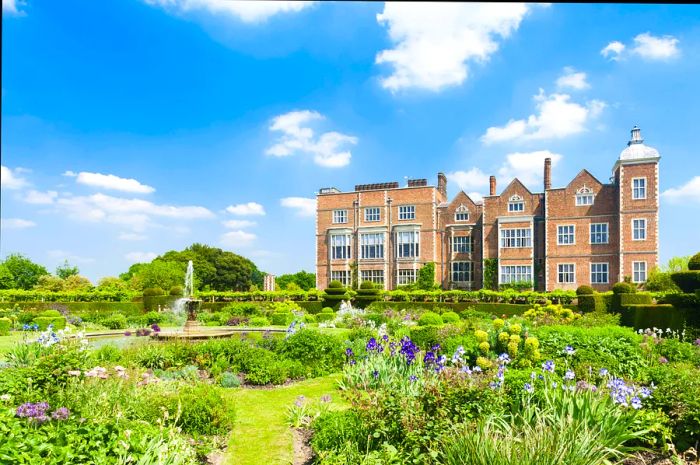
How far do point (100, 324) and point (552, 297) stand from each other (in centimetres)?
2056

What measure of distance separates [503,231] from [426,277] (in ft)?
20.5

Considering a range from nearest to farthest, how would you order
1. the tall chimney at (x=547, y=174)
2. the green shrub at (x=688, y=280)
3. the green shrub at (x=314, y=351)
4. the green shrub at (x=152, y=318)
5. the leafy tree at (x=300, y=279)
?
the green shrub at (x=314, y=351), the green shrub at (x=688, y=280), the green shrub at (x=152, y=318), the tall chimney at (x=547, y=174), the leafy tree at (x=300, y=279)

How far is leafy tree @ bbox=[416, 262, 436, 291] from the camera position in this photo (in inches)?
1331

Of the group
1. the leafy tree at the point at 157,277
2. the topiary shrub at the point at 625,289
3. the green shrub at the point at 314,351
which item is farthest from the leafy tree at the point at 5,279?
the topiary shrub at the point at 625,289

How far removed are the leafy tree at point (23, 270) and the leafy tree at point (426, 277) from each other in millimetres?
43355

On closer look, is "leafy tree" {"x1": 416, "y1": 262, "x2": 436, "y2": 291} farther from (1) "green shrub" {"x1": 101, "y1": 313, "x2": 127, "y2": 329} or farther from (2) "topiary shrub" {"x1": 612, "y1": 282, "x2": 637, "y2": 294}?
(1) "green shrub" {"x1": 101, "y1": 313, "x2": 127, "y2": 329}

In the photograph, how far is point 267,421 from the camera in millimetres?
6551

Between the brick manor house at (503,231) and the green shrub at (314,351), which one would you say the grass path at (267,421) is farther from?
the brick manor house at (503,231)

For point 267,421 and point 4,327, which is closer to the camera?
point 267,421

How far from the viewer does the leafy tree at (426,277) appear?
33.8 metres

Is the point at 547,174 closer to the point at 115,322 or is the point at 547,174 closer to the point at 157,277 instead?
the point at 115,322

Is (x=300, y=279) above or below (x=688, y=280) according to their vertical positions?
below

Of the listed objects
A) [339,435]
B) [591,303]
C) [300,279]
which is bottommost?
[300,279]

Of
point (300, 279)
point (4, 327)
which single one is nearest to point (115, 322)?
point (4, 327)
